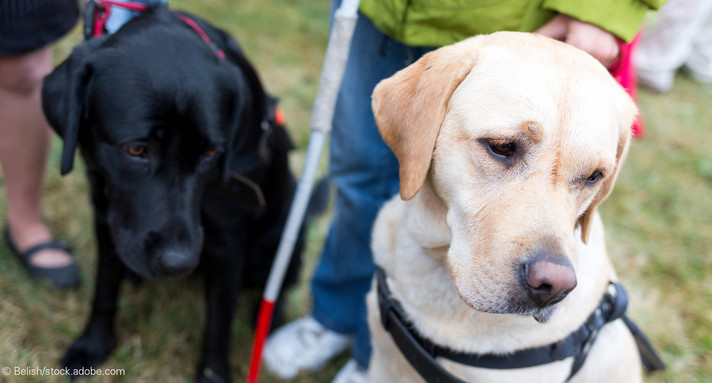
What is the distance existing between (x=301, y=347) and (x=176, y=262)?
1.03 metres

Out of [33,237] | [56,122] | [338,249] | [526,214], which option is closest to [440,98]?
[526,214]

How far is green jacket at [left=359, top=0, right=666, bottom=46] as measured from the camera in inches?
63.1

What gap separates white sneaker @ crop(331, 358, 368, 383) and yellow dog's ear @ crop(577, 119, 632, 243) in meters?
1.46

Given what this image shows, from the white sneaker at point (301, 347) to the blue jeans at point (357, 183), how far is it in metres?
0.08

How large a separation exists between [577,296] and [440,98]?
76cm

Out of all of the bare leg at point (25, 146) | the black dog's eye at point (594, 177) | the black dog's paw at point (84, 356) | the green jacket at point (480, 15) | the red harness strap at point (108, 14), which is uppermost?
the green jacket at point (480, 15)

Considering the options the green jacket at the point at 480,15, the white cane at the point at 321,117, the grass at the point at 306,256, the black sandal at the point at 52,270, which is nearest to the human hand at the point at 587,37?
the green jacket at the point at 480,15

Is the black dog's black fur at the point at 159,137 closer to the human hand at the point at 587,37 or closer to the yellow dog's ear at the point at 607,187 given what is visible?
the human hand at the point at 587,37

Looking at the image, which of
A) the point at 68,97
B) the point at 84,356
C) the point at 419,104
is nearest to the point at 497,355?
the point at 419,104

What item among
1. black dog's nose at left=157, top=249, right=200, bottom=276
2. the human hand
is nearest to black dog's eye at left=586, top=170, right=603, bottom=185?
the human hand

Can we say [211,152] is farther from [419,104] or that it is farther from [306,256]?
[306,256]

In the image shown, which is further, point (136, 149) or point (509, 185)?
point (136, 149)

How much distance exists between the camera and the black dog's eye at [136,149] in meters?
1.96

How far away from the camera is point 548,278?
1.35m
